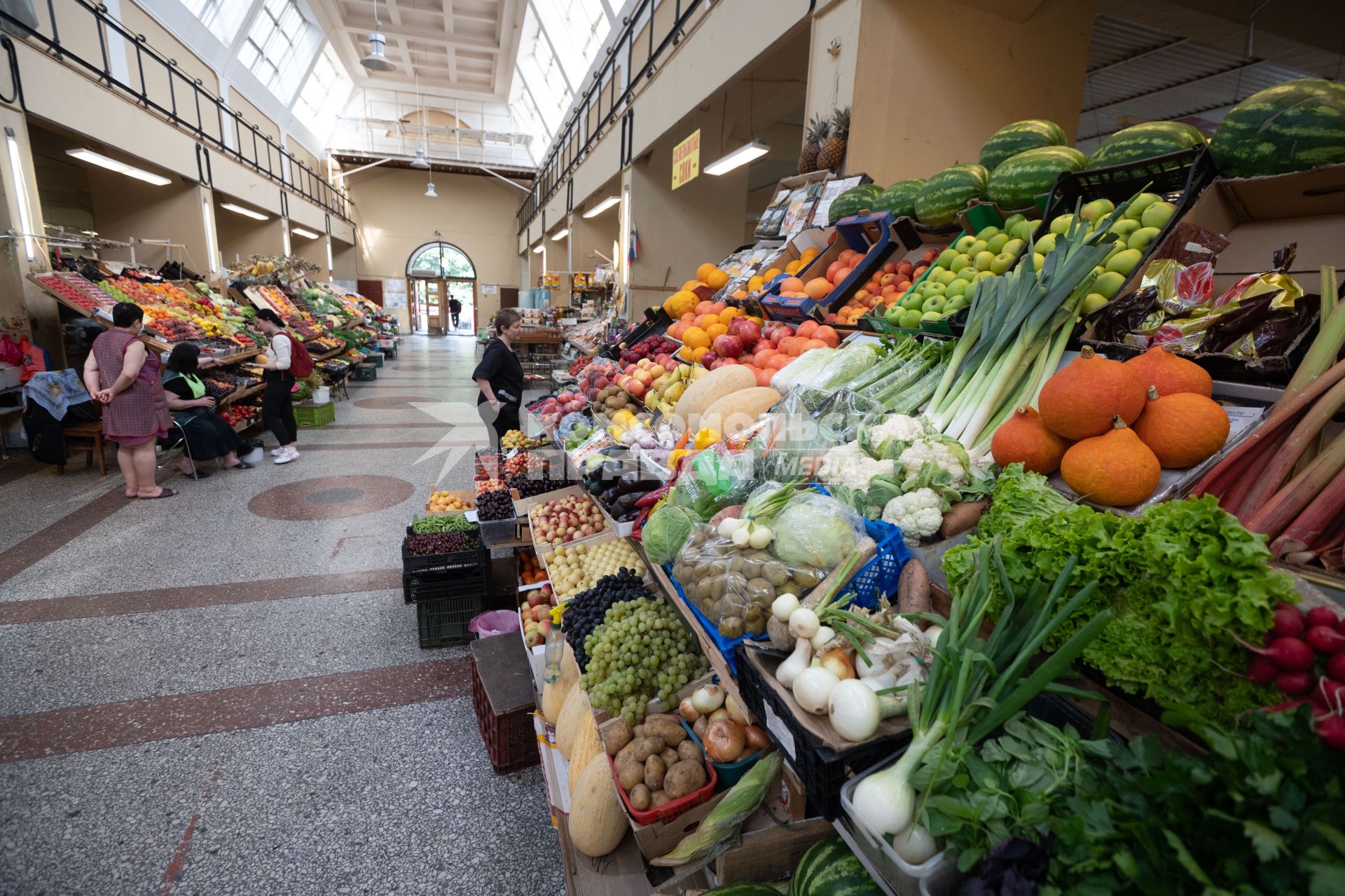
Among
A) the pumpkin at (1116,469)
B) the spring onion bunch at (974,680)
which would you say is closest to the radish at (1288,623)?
the spring onion bunch at (974,680)

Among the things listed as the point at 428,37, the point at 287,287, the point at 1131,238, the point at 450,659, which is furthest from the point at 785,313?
the point at 428,37

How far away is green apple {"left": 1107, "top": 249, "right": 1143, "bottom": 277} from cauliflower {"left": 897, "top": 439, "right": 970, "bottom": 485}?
3.11 ft

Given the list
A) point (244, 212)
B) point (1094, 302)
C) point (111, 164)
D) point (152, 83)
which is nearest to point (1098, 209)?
point (1094, 302)

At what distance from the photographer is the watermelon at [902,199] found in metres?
3.23

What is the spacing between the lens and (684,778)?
4.81 feet

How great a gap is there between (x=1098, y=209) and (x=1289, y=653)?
1942mm

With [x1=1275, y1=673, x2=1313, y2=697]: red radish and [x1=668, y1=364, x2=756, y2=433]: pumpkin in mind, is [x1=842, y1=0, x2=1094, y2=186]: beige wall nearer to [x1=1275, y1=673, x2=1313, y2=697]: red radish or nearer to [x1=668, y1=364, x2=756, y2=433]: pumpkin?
[x1=668, y1=364, x2=756, y2=433]: pumpkin

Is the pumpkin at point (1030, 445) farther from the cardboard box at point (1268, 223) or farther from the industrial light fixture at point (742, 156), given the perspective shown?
the industrial light fixture at point (742, 156)

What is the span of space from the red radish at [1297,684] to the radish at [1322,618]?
0.23ft

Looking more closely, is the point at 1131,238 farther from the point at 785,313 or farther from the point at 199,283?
the point at 199,283

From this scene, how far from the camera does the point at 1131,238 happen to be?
199cm

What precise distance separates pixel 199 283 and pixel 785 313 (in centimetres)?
1038

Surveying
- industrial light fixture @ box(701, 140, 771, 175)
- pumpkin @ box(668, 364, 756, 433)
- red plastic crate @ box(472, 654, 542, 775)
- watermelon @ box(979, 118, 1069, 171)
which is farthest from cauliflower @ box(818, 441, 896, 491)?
industrial light fixture @ box(701, 140, 771, 175)

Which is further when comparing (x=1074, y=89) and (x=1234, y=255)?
(x=1074, y=89)
